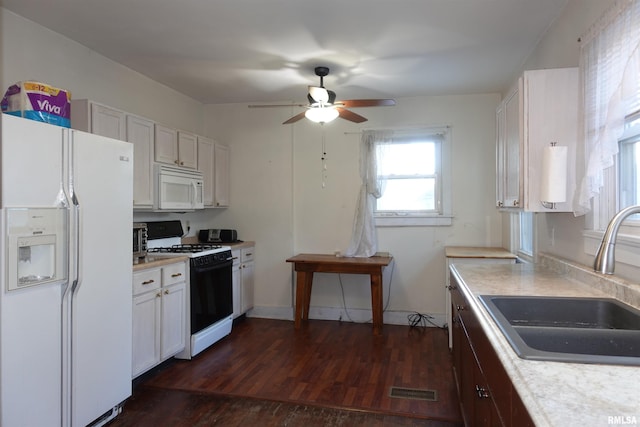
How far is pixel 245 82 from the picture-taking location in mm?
3877

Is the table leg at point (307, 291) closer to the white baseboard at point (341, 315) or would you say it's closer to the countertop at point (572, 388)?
the white baseboard at point (341, 315)

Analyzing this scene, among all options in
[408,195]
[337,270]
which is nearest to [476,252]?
[408,195]

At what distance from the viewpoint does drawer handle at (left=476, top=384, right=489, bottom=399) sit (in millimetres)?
1330

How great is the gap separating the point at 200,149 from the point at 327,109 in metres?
1.68

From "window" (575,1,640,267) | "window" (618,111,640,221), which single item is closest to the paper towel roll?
"window" (575,1,640,267)

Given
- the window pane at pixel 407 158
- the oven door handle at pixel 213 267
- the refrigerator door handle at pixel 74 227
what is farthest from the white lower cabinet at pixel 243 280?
the refrigerator door handle at pixel 74 227

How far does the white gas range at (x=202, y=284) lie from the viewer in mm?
3305

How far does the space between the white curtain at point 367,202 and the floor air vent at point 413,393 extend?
1.74m

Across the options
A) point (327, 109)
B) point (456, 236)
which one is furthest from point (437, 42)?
point (456, 236)

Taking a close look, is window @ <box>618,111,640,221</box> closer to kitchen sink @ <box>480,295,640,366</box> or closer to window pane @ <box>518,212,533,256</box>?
kitchen sink @ <box>480,295,640,366</box>

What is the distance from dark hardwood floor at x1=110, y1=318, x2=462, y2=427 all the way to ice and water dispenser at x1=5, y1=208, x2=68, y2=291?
3.52ft

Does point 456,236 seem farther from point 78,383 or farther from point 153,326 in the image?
point 78,383

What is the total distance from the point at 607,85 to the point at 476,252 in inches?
89.4

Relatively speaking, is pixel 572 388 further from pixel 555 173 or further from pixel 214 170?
pixel 214 170
